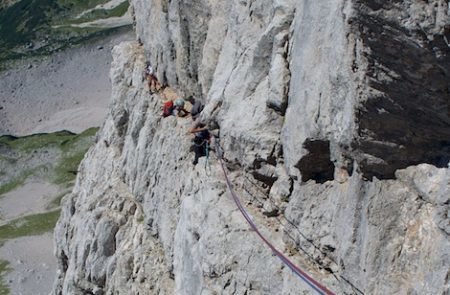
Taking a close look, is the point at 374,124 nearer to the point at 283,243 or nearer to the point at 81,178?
the point at 283,243

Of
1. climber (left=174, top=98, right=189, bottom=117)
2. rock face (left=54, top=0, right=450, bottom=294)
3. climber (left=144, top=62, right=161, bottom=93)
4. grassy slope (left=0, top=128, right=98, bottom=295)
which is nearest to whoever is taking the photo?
rock face (left=54, top=0, right=450, bottom=294)

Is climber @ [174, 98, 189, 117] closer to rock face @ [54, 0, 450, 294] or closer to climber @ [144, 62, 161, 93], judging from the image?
rock face @ [54, 0, 450, 294]

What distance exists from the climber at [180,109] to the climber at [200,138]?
191 inches

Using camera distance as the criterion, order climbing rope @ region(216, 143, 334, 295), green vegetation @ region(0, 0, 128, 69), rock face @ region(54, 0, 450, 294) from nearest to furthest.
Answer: rock face @ region(54, 0, 450, 294) → climbing rope @ region(216, 143, 334, 295) → green vegetation @ region(0, 0, 128, 69)

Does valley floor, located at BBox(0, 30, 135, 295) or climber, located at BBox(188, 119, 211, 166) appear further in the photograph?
valley floor, located at BBox(0, 30, 135, 295)

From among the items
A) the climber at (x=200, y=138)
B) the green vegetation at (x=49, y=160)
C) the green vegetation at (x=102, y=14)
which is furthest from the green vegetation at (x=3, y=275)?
the green vegetation at (x=102, y=14)

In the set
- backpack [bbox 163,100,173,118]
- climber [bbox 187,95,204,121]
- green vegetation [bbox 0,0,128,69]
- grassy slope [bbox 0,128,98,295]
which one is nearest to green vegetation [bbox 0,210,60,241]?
grassy slope [bbox 0,128,98,295]

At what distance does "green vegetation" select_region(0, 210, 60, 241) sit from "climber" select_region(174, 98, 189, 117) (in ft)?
203

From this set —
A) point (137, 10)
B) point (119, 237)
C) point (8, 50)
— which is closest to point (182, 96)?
point (119, 237)

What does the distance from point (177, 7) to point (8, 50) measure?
155m

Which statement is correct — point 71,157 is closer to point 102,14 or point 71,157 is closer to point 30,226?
point 30,226

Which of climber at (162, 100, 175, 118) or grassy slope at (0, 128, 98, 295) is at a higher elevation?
climber at (162, 100, 175, 118)

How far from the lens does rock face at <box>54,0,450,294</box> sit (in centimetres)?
1733

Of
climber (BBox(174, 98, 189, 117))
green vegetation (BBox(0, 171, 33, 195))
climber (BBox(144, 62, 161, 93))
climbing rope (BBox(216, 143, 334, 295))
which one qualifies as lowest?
green vegetation (BBox(0, 171, 33, 195))
